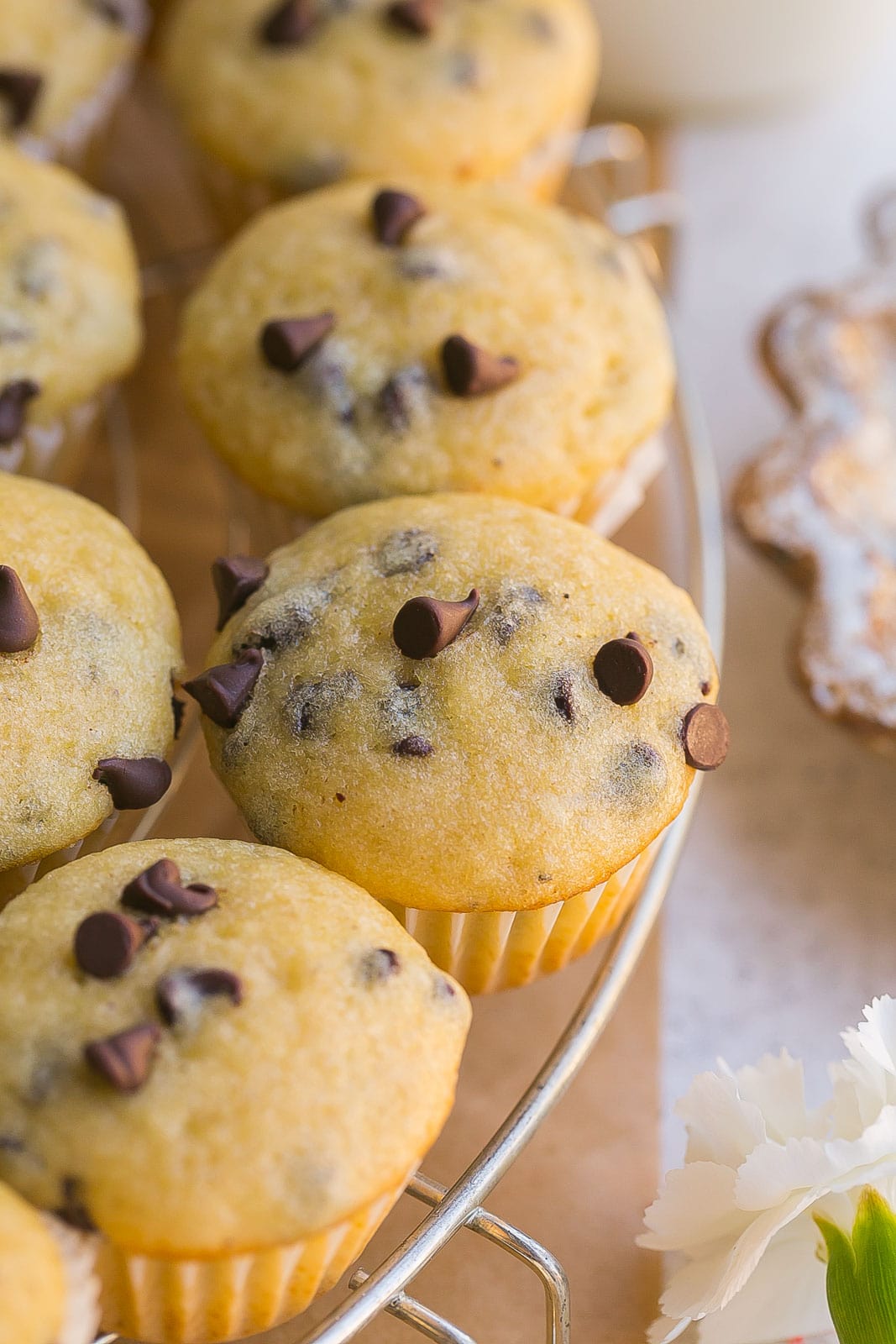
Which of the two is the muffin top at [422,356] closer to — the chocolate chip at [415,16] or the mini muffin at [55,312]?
the mini muffin at [55,312]

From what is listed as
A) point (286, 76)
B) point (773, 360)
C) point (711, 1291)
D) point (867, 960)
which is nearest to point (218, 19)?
point (286, 76)

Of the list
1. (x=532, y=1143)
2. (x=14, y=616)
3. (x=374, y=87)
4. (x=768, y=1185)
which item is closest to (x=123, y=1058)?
(x=14, y=616)

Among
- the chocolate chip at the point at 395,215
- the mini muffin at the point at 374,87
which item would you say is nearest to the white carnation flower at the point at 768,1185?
the chocolate chip at the point at 395,215

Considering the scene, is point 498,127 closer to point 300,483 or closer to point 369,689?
point 300,483

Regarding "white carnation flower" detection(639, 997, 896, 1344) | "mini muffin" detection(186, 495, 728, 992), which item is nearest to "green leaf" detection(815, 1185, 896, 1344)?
"white carnation flower" detection(639, 997, 896, 1344)

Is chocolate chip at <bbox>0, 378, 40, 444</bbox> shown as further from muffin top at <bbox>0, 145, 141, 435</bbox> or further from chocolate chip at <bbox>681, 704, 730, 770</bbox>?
chocolate chip at <bbox>681, 704, 730, 770</bbox>

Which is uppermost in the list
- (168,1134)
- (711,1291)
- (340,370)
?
(340,370)
